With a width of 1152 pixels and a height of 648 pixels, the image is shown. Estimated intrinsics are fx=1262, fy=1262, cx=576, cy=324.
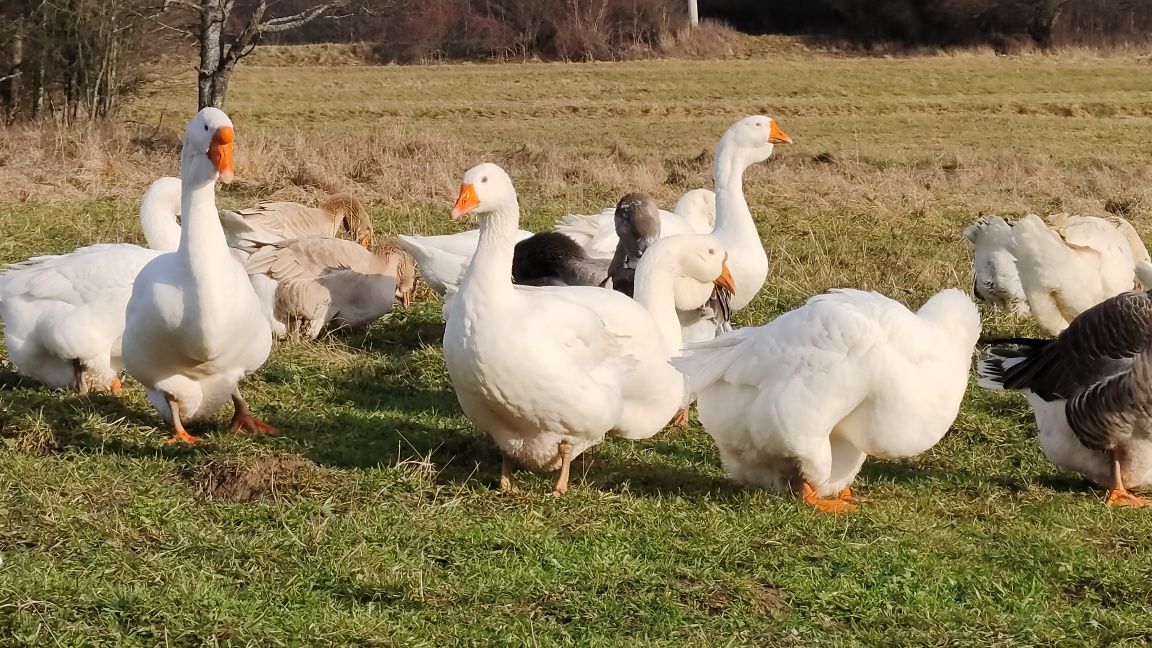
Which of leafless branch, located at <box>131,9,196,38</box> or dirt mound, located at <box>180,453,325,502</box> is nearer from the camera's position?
dirt mound, located at <box>180,453,325,502</box>

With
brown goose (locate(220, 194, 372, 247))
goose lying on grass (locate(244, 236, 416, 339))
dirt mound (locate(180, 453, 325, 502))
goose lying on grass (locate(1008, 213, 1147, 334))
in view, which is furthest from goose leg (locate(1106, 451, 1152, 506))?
brown goose (locate(220, 194, 372, 247))

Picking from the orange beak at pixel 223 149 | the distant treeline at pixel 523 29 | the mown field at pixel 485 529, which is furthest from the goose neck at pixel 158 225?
the distant treeline at pixel 523 29

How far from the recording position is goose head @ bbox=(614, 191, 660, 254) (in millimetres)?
7641

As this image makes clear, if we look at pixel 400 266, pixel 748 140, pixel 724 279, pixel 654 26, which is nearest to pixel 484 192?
pixel 724 279

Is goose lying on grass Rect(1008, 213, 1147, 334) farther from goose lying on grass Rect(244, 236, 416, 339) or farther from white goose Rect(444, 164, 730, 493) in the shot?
goose lying on grass Rect(244, 236, 416, 339)

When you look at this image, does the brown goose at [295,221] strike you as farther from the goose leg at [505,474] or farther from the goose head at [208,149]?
the goose leg at [505,474]

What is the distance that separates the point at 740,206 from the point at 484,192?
11.8ft

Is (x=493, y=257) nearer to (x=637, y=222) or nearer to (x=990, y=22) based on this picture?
(x=637, y=222)

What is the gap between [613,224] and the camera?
950cm

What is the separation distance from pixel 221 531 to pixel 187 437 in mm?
1446

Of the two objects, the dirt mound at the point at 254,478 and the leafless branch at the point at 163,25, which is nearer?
the dirt mound at the point at 254,478

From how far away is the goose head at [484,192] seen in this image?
548 centimetres

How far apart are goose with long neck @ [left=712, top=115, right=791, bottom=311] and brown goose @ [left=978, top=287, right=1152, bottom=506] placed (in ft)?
7.65

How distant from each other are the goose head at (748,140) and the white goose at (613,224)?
0.37m
